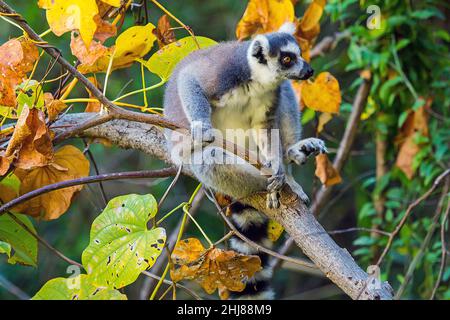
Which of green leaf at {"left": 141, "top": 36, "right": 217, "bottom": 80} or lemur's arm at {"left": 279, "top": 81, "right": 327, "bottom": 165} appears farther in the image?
lemur's arm at {"left": 279, "top": 81, "right": 327, "bottom": 165}

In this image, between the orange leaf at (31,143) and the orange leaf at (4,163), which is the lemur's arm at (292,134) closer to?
the orange leaf at (31,143)

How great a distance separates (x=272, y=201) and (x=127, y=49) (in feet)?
2.67

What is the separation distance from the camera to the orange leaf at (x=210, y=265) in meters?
2.22

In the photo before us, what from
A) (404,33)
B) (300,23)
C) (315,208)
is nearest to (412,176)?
(315,208)

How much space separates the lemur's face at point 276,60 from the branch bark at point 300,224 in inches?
23.9

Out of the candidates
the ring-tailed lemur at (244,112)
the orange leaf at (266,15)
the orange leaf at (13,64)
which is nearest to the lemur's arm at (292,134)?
the ring-tailed lemur at (244,112)

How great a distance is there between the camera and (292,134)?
3162 mm

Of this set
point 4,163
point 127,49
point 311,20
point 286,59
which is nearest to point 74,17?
point 127,49

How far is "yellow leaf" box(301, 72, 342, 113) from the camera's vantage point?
10.1 ft

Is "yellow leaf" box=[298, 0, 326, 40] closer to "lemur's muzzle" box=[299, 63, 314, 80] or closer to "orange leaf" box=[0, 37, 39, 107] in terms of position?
"lemur's muzzle" box=[299, 63, 314, 80]

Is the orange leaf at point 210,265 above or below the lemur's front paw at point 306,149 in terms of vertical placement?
below

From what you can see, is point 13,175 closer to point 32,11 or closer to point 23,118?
point 23,118

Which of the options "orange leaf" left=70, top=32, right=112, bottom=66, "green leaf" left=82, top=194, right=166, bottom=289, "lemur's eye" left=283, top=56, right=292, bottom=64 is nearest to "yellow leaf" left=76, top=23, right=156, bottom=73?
"orange leaf" left=70, top=32, right=112, bottom=66

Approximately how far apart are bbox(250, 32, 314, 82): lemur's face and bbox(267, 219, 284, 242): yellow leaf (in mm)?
748
